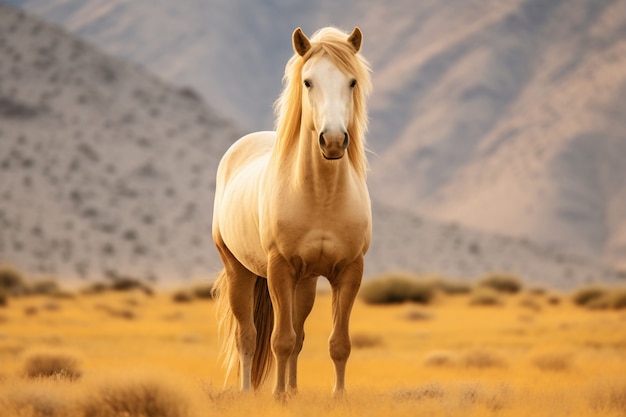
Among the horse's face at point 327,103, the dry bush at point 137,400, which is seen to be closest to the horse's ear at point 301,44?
the horse's face at point 327,103

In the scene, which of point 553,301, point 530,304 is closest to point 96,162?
point 553,301

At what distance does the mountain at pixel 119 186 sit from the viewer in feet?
161

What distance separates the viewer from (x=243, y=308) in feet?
31.1

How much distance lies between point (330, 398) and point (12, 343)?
11482mm

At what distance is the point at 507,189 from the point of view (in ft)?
322

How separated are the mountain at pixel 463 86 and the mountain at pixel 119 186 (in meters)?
24.6

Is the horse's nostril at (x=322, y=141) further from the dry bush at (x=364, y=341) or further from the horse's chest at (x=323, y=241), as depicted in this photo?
the dry bush at (x=364, y=341)

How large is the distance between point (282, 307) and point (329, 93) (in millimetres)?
1773

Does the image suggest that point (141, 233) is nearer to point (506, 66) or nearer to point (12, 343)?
point (12, 343)

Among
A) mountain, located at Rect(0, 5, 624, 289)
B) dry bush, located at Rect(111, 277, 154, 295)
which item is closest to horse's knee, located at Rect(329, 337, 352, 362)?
dry bush, located at Rect(111, 277, 154, 295)

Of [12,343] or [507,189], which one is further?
[507,189]

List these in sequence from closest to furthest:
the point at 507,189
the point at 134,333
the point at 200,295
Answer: the point at 134,333, the point at 200,295, the point at 507,189

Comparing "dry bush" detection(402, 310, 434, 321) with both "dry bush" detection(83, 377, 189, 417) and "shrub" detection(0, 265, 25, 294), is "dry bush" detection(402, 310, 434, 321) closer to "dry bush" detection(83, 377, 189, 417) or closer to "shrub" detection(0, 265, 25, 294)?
"shrub" detection(0, 265, 25, 294)

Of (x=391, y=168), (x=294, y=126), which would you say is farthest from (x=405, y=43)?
(x=294, y=126)
